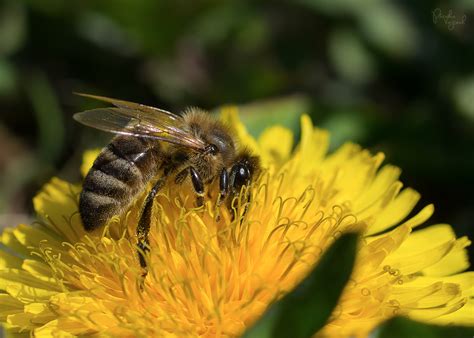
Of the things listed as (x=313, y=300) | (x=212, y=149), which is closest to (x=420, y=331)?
(x=313, y=300)

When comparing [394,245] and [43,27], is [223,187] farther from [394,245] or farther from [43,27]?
[43,27]

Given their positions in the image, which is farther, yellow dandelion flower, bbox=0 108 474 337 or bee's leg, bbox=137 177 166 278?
bee's leg, bbox=137 177 166 278

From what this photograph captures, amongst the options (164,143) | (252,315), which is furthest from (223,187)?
(252,315)

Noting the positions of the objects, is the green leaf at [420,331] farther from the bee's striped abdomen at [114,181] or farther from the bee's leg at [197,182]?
the bee's striped abdomen at [114,181]

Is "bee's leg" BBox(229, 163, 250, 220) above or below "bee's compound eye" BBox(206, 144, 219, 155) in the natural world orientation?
below
